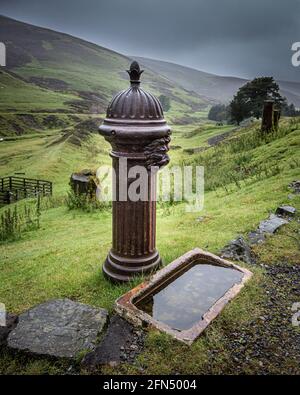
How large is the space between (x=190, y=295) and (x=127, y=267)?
727 mm

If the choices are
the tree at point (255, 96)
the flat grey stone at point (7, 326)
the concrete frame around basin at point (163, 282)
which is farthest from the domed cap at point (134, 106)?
the tree at point (255, 96)

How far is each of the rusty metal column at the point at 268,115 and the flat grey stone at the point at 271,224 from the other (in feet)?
34.6

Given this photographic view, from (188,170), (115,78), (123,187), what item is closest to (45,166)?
(188,170)

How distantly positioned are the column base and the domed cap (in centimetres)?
148

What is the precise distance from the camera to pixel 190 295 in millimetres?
3299

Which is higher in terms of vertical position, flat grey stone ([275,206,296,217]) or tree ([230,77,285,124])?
tree ([230,77,285,124])

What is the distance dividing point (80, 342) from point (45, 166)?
27.4m

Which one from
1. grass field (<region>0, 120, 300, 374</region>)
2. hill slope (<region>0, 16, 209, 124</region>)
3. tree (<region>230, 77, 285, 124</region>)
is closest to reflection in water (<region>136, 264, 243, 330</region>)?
grass field (<region>0, 120, 300, 374</region>)

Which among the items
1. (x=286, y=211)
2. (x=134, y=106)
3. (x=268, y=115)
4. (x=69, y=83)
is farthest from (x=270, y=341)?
(x=69, y=83)

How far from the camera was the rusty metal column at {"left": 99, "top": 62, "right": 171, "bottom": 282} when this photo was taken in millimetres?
3064

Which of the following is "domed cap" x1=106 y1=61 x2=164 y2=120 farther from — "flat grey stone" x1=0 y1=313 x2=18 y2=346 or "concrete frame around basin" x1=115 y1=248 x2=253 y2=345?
"flat grey stone" x1=0 y1=313 x2=18 y2=346

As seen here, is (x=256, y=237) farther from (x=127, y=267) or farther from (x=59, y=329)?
(x=59, y=329)

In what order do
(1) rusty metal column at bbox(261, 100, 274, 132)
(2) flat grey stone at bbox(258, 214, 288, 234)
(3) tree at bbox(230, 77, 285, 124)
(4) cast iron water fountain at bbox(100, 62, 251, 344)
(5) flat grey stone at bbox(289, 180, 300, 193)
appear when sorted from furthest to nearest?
(3) tree at bbox(230, 77, 285, 124) → (1) rusty metal column at bbox(261, 100, 274, 132) → (5) flat grey stone at bbox(289, 180, 300, 193) → (2) flat grey stone at bbox(258, 214, 288, 234) → (4) cast iron water fountain at bbox(100, 62, 251, 344)

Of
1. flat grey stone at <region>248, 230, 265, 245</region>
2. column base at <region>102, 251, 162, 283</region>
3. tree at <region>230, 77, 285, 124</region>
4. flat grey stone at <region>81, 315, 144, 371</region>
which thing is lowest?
flat grey stone at <region>81, 315, 144, 371</region>
